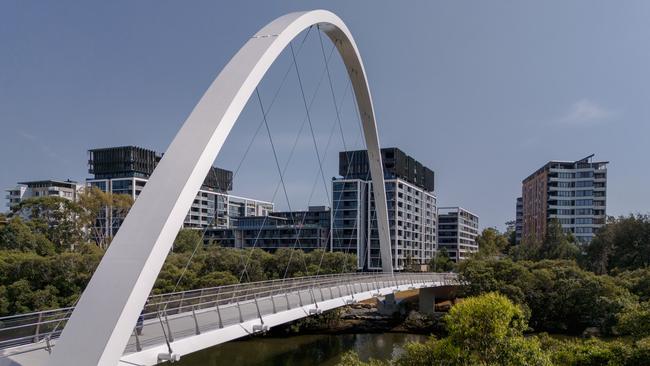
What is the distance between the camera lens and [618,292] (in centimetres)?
2758

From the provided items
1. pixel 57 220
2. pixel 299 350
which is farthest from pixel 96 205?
pixel 299 350

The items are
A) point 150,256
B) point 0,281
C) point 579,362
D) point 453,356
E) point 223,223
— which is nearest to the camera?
point 150,256

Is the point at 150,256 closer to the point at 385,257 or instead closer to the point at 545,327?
the point at 385,257

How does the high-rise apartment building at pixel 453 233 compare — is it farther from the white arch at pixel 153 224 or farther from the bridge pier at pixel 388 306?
the white arch at pixel 153 224

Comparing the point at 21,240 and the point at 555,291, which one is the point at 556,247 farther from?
the point at 21,240

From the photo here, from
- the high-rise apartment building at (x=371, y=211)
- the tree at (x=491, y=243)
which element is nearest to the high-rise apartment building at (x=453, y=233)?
the tree at (x=491, y=243)

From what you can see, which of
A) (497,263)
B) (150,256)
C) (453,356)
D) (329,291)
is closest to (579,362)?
(453,356)

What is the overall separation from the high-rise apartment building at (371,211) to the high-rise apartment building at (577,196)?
1418 cm

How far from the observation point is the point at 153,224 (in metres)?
7.51

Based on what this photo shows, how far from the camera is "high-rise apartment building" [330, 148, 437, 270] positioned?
55.9 metres

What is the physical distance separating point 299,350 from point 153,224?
816 inches

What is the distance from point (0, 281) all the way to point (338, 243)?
3636 cm

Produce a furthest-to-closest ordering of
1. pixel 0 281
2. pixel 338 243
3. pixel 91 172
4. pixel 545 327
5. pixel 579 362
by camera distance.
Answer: pixel 91 172 → pixel 338 243 → pixel 545 327 → pixel 0 281 → pixel 579 362

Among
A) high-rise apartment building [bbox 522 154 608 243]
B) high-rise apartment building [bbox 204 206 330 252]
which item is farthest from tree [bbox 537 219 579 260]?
high-rise apartment building [bbox 204 206 330 252]
